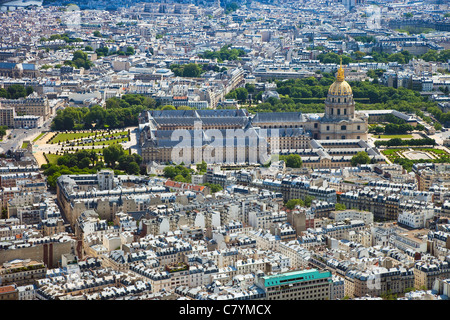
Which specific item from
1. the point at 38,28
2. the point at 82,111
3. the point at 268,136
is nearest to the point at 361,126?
the point at 268,136

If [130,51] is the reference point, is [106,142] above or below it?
Answer: below

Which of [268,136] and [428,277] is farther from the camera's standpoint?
[268,136]

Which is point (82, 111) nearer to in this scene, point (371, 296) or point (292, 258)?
point (292, 258)

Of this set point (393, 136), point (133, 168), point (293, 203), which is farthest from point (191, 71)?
point (293, 203)

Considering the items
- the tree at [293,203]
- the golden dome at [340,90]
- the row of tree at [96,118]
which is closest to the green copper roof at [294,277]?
the tree at [293,203]

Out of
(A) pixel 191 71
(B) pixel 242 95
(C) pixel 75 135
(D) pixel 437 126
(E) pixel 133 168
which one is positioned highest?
(A) pixel 191 71

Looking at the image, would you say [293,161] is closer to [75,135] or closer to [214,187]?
[214,187]

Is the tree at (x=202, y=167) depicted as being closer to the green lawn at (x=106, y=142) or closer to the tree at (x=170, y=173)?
the tree at (x=170, y=173)

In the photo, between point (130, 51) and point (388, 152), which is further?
point (130, 51)
